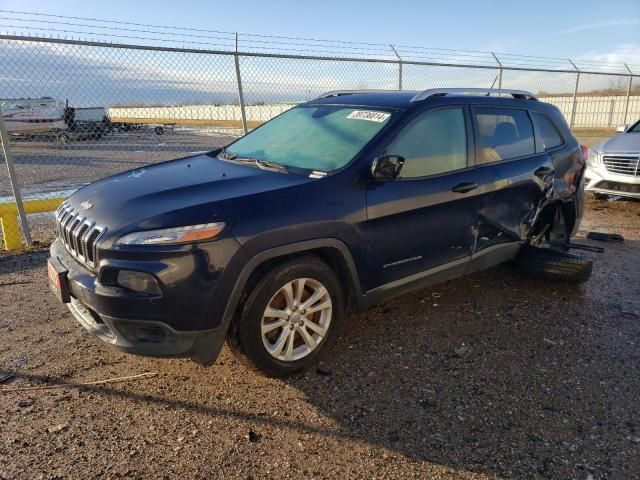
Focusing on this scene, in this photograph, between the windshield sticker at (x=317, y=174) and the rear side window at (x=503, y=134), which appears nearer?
the windshield sticker at (x=317, y=174)

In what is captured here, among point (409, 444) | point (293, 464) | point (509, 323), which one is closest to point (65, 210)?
point (293, 464)

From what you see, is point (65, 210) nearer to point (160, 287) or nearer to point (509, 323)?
point (160, 287)

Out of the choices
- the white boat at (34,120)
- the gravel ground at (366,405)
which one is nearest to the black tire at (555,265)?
the gravel ground at (366,405)

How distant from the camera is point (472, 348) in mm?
3586

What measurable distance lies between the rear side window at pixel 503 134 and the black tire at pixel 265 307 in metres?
1.70

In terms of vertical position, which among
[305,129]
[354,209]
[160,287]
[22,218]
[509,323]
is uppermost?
[305,129]

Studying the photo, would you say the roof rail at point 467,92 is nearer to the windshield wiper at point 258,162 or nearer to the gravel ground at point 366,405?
the windshield wiper at point 258,162

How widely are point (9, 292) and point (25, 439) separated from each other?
2.45 metres

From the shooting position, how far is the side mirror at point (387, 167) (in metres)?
3.16

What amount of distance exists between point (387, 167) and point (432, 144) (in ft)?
2.14

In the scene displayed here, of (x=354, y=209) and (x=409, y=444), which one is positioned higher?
(x=354, y=209)

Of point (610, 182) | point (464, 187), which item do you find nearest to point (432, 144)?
point (464, 187)

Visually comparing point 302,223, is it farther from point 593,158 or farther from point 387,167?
point 593,158

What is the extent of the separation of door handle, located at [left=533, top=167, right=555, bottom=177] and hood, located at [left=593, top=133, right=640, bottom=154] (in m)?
4.34
